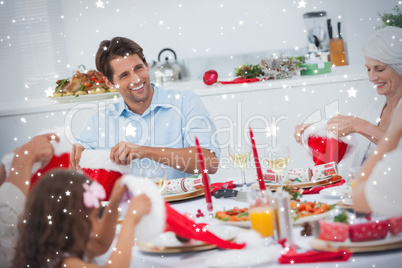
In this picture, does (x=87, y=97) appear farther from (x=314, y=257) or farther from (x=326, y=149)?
(x=314, y=257)

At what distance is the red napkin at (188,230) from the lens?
0.67m

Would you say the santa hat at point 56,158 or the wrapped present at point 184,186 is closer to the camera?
the santa hat at point 56,158

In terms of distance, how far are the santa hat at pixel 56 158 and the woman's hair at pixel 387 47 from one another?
65cm

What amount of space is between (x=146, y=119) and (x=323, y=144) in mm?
489

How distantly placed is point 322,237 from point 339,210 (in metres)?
0.15

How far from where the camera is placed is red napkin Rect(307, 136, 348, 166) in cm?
126

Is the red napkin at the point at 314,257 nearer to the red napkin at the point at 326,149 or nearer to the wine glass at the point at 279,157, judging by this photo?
the wine glass at the point at 279,157

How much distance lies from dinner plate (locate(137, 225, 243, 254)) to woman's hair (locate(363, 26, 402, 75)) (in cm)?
54

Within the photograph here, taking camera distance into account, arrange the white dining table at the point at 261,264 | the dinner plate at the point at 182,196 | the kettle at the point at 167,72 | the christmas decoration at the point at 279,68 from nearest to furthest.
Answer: the white dining table at the point at 261,264
the dinner plate at the point at 182,196
the christmas decoration at the point at 279,68
the kettle at the point at 167,72

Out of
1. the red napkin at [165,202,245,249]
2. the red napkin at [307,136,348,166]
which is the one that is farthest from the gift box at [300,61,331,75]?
the red napkin at [165,202,245,249]

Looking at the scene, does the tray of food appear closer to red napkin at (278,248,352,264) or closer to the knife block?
the knife block

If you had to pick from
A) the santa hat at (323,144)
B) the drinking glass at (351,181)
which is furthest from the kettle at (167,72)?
the drinking glass at (351,181)

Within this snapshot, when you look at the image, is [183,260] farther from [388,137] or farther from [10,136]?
[10,136]

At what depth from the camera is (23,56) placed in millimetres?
2002
